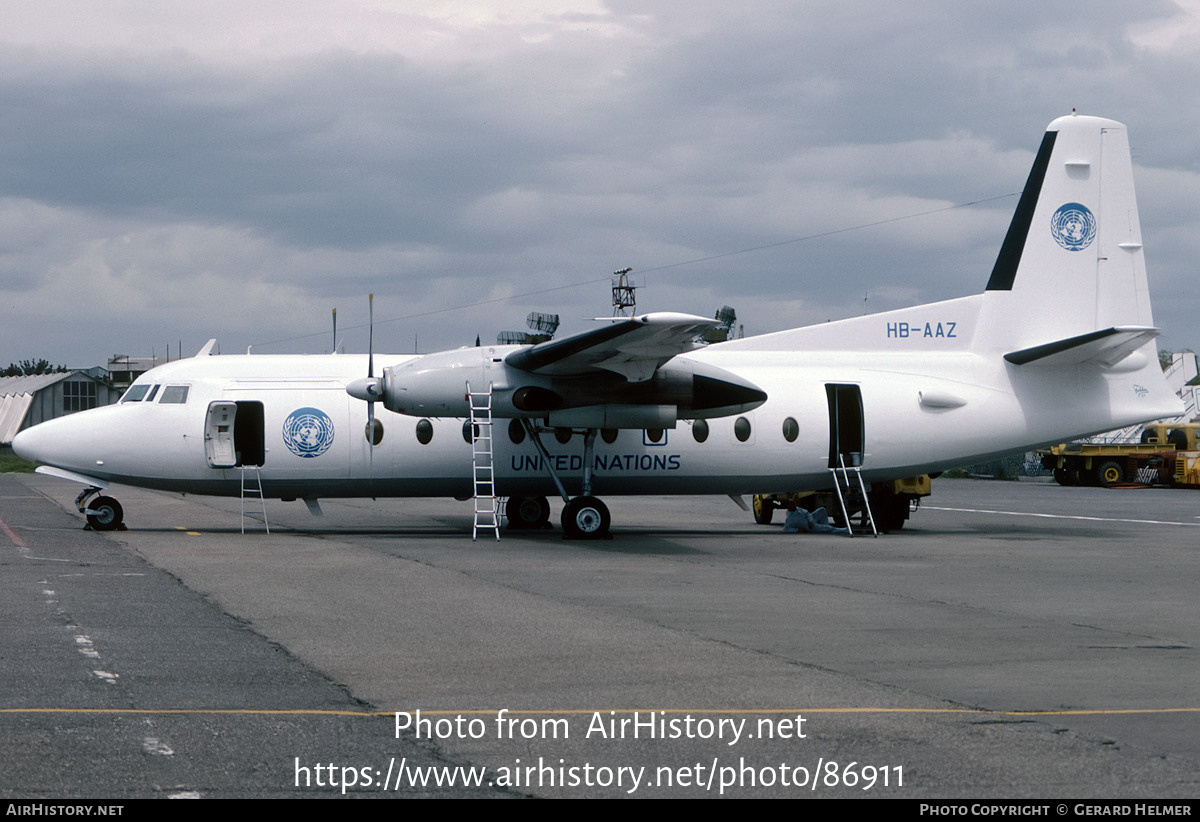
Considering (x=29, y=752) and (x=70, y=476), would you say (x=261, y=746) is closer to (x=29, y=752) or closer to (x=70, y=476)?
(x=29, y=752)

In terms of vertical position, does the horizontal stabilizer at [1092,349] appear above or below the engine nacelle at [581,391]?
above

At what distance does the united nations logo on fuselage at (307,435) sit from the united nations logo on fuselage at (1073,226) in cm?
1319

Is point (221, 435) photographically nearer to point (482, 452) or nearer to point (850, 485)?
point (482, 452)

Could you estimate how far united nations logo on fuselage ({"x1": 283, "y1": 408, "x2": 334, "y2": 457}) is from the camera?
2047 centimetres

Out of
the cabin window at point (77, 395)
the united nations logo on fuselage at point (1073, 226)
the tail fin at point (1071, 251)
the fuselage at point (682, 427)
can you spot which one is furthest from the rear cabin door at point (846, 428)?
the cabin window at point (77, 395)

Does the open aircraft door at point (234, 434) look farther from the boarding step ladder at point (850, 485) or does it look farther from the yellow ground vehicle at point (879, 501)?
the boarding step ladder at point (850, 485)

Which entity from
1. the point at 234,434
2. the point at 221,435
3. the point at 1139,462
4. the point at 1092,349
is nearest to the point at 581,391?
the point at 234,434

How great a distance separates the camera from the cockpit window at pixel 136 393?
816 inches

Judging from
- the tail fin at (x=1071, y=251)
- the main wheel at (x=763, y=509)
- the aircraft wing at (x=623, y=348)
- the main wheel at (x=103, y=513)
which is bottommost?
the main wheel at (x=763, y=509)

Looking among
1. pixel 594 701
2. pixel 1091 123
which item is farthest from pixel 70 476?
pixel 1091 123

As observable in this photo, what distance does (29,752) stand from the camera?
5949 millimetres

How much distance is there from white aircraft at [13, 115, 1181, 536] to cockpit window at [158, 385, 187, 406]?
45 millimetres

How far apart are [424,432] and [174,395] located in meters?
4.17

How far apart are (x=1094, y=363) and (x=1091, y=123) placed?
4338mm
